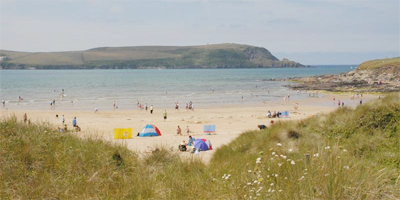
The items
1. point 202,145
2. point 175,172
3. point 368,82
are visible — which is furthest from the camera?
point 368,82

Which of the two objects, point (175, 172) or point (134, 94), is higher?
point (175, 172)

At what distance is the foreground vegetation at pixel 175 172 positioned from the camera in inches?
175

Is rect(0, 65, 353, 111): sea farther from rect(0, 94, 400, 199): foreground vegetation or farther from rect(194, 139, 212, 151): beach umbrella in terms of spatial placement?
rect(0, 94, 400, 199): foreground vegetation

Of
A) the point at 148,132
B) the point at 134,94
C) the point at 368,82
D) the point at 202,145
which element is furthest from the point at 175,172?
the point at 368,82

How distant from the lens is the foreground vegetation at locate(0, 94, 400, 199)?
4.44 m

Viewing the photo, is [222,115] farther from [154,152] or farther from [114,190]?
[114,190]

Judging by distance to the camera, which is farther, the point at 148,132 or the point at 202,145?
the point at 148,132

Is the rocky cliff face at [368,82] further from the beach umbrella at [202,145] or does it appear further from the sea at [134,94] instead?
the beach umbrella at [202,145]

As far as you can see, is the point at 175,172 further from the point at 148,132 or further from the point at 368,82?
the point at 368,82

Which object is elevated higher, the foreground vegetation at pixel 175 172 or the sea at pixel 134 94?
the foreground vegetation at pixel 175 172

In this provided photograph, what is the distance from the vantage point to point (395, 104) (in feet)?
32.6

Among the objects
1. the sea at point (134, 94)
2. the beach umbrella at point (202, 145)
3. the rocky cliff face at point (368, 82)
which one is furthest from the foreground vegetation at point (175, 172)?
the rocky cliff face at point (368, 82)

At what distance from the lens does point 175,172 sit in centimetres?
631

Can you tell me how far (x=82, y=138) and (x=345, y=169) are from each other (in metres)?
5.29
